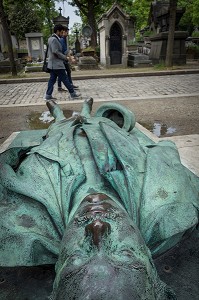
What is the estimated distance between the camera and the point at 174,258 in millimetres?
1948

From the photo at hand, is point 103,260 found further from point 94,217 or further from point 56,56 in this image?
point 56,56

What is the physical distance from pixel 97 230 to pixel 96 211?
0.13 metres

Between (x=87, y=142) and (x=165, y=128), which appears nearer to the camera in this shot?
(x=87, y=142)

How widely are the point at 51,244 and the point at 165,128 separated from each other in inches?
188

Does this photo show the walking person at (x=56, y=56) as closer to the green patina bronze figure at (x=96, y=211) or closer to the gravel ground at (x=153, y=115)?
the gravel ground at (x=153, y=115)

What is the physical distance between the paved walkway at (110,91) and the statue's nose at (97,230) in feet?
24.6

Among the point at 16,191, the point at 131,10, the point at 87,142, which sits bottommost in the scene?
the point at 16,191

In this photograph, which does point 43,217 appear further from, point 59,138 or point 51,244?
point 59,138

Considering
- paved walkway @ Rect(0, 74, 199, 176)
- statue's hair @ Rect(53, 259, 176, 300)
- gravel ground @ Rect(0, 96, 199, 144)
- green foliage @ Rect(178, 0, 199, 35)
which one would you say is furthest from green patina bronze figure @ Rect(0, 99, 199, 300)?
green foliage @ Rect(178, 0, 199, 35)

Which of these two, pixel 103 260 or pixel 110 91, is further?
pixel 110 91

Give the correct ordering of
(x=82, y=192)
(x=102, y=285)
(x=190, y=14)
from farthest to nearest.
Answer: (x=190, y=14) < (x=82, y=192) < (x=102, y=285)

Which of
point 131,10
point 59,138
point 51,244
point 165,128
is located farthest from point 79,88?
point 131,10

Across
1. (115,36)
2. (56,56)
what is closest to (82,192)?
(56,56)

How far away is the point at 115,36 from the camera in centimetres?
2016
